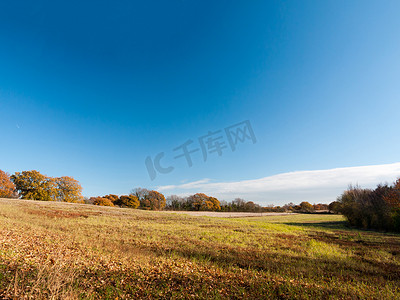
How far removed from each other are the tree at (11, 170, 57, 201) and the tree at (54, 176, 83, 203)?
4.19 metres

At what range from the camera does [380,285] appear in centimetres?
845

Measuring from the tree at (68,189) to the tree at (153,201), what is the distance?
32.9m

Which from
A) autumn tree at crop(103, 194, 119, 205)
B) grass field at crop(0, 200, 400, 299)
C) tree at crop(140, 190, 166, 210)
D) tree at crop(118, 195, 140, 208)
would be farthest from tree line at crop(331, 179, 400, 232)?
autumn tree at crop(103, 194, 119, 205)

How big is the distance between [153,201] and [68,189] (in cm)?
4044

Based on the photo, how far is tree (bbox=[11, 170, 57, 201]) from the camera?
214ft

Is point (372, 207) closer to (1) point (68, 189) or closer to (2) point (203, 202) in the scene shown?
(2) point (203, 202)

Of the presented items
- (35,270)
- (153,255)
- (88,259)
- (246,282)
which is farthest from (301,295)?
(35,270)

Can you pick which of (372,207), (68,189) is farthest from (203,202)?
(372,207)

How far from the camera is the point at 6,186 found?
66.2 m

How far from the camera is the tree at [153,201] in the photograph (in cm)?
10094

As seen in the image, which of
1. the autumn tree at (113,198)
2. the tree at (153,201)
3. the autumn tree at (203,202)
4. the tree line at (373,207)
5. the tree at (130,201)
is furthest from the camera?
the autumn tree at (203,202)

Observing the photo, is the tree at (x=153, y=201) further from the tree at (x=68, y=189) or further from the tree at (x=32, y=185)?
the tree at (x=32, y=185)

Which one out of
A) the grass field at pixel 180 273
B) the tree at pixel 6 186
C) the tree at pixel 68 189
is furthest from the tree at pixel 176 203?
the grass field at pixel 180 273

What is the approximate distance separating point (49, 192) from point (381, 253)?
85.5m
